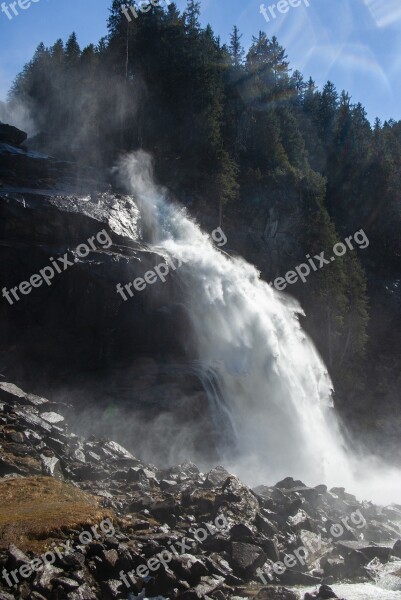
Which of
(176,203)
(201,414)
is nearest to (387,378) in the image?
(176,203)

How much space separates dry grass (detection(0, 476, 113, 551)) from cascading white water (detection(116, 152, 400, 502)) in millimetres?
10677

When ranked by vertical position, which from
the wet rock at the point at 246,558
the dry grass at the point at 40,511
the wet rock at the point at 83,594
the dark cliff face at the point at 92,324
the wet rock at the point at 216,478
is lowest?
the wet rock at the point at 83,594

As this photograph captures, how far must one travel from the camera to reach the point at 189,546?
1234 centimetres

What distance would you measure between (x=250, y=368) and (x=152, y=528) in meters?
15.7

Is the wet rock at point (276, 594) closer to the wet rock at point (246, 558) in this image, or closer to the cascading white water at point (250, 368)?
the wet rock at point (246, 558)

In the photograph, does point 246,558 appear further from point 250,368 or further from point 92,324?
point 250,368

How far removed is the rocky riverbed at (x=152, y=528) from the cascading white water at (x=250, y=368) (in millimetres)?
5763

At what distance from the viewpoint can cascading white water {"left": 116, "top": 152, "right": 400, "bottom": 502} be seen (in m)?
25.4

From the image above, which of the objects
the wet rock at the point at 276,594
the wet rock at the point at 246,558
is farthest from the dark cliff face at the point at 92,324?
the wet rock at the point at 276,594

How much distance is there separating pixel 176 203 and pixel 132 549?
28.0 meters

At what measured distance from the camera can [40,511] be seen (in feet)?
38.9

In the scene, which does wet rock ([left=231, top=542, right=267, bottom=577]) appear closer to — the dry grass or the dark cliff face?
the dry grass

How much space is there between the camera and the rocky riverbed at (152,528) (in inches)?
414

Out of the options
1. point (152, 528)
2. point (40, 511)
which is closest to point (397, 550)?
point (152, 528)
